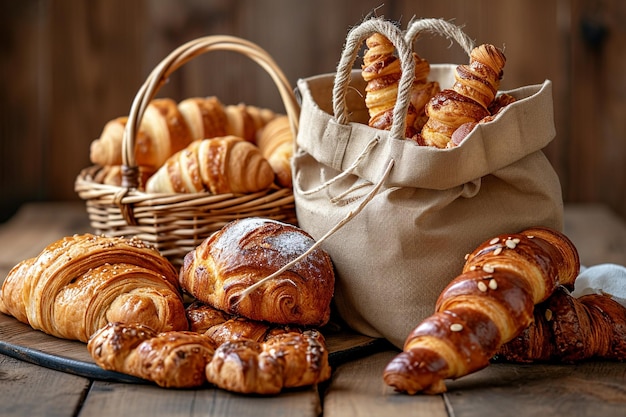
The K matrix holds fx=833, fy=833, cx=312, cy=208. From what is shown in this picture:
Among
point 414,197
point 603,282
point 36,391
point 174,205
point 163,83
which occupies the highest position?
point 163,83

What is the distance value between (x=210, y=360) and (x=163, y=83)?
0.99 m

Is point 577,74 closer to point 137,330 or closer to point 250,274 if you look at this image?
point 250,274

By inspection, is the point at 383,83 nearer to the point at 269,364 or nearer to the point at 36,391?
the point at 269,364

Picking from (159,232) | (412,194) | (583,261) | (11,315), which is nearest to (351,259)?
(412,194)

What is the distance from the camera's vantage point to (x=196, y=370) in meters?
1.40

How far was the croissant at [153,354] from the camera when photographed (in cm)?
140

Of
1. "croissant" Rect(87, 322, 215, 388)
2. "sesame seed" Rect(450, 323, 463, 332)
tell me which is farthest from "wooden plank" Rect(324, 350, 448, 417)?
"croissant" Rect(87, 322, 215, 388)

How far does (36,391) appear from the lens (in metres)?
1.45

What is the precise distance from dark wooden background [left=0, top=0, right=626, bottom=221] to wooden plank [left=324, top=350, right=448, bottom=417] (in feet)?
7.67

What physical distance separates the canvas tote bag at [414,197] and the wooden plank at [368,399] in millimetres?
155

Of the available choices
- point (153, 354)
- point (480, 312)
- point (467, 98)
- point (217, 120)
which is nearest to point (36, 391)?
point (153, 354)

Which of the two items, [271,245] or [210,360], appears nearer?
[210,360]

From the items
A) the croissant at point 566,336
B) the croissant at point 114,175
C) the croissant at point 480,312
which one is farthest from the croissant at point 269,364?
the croissant at point 114,175

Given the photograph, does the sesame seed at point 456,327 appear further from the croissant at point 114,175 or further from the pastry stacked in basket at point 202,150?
the croissant at point 114,175
